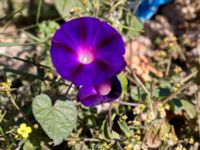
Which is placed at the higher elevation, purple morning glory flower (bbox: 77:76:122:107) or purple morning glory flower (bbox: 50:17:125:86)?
purple morning glory flower (bbox: 50:17:125:86)

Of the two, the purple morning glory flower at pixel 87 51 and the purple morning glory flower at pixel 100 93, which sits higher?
the purple morning glory flower at pixel 87 51

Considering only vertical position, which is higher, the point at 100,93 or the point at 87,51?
the point at 87,51

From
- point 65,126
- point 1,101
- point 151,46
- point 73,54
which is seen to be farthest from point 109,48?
point 151,46
